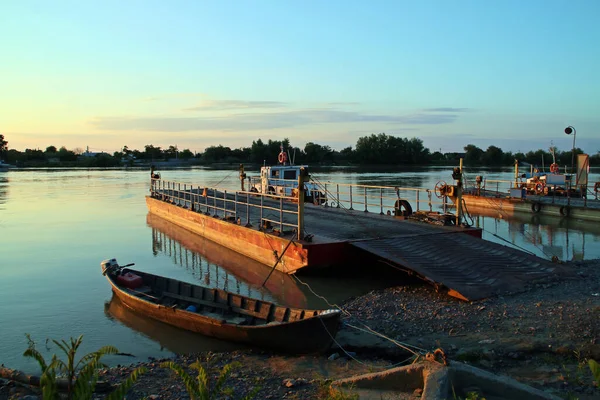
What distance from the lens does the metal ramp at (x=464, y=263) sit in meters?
9.59

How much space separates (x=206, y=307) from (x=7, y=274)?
8686mm

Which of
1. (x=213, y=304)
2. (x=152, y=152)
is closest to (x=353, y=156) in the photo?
(x=152, y=152)

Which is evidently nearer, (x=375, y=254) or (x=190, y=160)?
(x=375, y=254)

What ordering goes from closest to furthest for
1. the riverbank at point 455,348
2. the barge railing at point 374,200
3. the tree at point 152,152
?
the riverbank at point 455,348 → the barge railing at point 374,200 → the tree at point 152,152

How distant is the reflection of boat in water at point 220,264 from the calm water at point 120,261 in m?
0.03

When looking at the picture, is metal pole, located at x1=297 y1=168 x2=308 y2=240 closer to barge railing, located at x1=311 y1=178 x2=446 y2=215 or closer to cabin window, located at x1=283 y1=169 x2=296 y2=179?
barge railing, located at x1=311 y1=178 x2=446 y2=215

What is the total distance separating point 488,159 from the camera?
379 ft

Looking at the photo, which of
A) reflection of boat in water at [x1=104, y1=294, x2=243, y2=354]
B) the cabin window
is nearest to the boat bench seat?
reflection of boat in water at [x1=104, y1=294, x2=243, y2=354]

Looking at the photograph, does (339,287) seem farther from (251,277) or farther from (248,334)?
(248,334)

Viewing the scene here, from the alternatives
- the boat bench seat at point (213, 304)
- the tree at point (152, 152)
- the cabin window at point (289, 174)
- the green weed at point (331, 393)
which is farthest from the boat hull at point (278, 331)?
the tree at point (152, 152)

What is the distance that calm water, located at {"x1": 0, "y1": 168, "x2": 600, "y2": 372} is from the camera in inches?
357

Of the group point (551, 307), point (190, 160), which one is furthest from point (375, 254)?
point (190, 160)

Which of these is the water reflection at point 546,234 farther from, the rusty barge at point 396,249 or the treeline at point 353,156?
the treeline at point 353,156

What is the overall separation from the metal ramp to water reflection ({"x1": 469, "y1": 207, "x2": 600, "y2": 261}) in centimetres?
255
